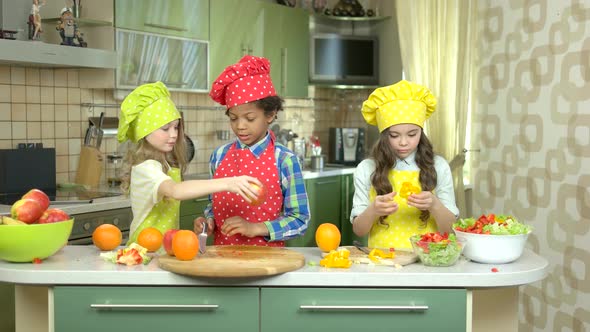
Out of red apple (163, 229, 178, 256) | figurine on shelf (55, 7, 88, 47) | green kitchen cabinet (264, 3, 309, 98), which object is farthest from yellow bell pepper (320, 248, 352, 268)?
green kitchen cabinet (264, 3, 309, 98)

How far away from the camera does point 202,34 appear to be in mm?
4395

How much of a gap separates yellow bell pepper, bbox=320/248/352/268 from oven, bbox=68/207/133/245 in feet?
5.28

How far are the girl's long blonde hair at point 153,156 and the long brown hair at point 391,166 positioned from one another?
66 cm

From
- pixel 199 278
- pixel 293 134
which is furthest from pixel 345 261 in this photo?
pixel 293 134

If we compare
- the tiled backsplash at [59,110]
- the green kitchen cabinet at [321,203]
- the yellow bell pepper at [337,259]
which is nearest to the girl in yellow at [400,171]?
the yellow bell pepper at [337,259]

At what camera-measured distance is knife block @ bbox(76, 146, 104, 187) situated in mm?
3926

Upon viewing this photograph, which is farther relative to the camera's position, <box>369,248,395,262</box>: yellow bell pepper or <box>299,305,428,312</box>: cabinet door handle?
<box>369,248,395,262</box>: yellow bell pepper

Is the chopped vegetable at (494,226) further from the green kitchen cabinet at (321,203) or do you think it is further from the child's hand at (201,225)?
the green kitchen cabinet at (321,203)

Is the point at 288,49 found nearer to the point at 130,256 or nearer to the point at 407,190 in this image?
the point at 407,190

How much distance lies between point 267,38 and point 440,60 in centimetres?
123

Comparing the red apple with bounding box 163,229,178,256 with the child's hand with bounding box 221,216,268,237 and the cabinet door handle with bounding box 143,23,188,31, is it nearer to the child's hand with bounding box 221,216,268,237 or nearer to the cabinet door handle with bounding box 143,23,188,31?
the child's hand with bounding box 221,216,268,237

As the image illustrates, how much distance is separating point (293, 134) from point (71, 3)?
6.65 feet

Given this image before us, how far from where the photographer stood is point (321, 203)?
5043mm

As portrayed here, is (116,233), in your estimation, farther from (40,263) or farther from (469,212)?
(469,212)
